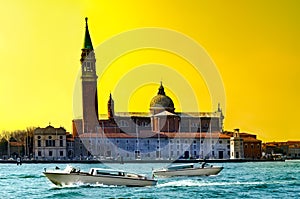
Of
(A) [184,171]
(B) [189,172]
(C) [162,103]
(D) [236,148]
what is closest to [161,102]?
(C) [162,103]

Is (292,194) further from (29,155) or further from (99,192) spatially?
(29,155)

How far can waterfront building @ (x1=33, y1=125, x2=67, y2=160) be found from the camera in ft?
345

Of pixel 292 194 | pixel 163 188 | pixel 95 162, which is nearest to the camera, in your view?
pixel 292 194

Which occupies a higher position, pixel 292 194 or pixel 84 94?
pixel 84 94

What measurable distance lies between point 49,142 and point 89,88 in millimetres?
10274

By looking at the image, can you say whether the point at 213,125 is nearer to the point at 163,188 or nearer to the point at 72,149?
the point at 72,149

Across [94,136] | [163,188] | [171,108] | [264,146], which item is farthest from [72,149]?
[163,188]

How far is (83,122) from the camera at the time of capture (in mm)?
101375

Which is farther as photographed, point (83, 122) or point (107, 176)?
point (83, 122)

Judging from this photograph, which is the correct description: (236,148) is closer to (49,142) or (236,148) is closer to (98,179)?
(49,142)

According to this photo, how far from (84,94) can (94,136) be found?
20.3ft

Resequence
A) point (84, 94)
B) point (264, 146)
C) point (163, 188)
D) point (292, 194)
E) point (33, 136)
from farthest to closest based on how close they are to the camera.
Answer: point (264, 146), point (33, 136), point (84, 94), point (163, 188), point (292, 194)

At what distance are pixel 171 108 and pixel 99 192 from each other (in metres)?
75.4

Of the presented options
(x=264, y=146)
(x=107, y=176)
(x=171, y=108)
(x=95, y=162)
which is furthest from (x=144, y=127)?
(x=107, y=176)
